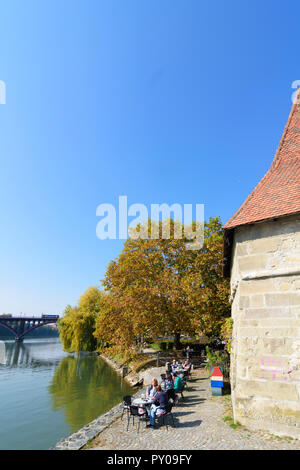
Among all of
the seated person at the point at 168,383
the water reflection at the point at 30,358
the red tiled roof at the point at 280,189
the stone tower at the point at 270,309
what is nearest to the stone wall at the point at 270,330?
the stone tower at the point at 270,309

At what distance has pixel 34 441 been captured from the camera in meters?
8.77

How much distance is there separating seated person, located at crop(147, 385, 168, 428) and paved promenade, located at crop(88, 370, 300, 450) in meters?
0.31

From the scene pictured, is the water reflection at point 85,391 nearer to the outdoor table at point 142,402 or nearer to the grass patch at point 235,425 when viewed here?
the outdoor table at point 142,402

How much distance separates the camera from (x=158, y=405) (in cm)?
766

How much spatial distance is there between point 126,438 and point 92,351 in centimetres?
2919

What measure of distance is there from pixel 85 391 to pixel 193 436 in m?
11.5

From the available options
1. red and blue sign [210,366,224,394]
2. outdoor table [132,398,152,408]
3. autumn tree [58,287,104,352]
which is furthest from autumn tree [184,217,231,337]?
autumn tree [58,287,104,352]

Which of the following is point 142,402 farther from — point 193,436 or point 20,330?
point 20,330

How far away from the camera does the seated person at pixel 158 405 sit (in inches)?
290

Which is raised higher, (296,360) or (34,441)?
(296,360)
